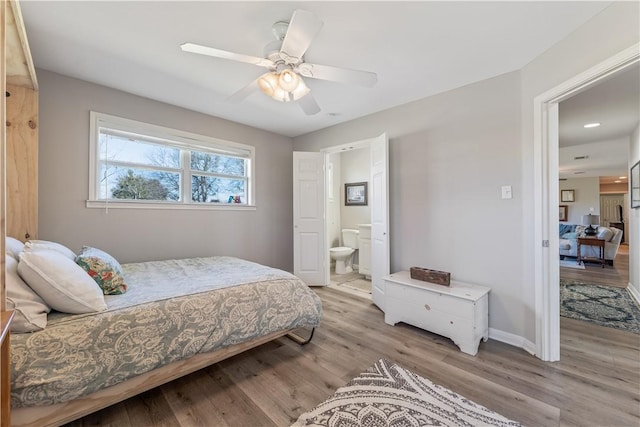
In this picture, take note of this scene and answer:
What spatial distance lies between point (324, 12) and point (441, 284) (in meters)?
2.41

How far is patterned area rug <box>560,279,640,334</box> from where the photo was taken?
273cm

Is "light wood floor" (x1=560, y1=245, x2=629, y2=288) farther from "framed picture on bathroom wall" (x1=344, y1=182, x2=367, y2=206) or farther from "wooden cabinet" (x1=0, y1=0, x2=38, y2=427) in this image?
"wooden cabinet" (x1=0, y1=0, x2=38, y2=427)

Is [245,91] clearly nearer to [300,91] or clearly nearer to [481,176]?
[300,91]

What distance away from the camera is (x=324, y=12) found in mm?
1663

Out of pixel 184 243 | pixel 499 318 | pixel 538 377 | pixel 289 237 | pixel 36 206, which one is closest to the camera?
pixel 538 377

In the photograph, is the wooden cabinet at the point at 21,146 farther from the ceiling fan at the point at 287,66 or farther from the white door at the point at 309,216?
the white door at the point at 309,216

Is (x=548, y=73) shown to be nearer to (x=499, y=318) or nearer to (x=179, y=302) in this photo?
(x=499, y=318)

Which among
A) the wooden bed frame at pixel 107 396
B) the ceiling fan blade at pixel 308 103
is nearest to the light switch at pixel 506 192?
the ceiling fan blade at pixel 308 103

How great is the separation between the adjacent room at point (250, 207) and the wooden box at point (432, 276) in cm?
4

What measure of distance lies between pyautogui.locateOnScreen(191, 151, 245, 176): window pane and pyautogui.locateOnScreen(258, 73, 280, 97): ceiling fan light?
1.91 m

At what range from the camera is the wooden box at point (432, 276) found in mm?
2477

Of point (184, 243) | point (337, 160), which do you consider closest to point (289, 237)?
point (184, 243)

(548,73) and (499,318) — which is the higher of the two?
(548,73)

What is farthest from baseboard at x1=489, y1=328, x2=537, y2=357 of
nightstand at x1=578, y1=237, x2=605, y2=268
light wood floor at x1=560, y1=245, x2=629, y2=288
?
nightstand at x1=578, y1=237, x2=605, y2=268
